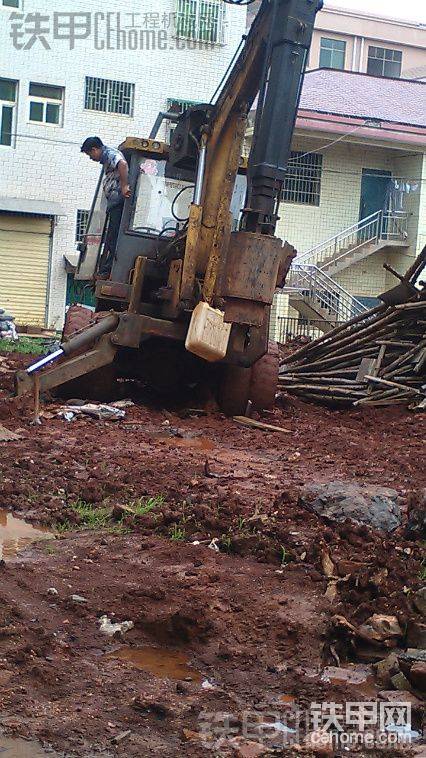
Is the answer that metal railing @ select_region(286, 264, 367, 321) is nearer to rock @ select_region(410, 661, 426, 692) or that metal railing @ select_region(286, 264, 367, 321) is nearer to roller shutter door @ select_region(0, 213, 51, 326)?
roller shutter door @ select_region(0, 213, 51, 326)

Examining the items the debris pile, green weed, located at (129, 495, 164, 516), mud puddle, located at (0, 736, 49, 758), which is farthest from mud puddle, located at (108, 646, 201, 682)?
the debris pile

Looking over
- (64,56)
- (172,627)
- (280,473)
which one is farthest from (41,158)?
(172,627)

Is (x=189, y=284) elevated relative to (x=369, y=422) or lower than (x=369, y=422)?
elevated

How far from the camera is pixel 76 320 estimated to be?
13445 mm

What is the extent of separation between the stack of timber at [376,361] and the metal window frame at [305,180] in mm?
16862

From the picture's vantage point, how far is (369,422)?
13.2m

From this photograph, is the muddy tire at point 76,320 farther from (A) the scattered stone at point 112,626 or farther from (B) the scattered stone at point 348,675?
(B) the scattered stone at point 348,675

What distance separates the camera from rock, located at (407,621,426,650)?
502 cm

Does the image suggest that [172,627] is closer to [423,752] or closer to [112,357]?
[423,752]

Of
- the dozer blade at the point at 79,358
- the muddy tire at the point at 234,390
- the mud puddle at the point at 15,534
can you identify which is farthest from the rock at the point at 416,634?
the muddy tire at the point at 234,390

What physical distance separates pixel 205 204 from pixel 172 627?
7116 millimetres

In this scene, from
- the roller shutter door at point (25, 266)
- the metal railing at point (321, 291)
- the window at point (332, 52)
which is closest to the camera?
the roller shutter door at point (25, 266)

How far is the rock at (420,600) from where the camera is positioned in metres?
5.28

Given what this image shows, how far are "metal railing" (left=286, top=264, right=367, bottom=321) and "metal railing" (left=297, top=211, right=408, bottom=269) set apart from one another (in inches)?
34.5
